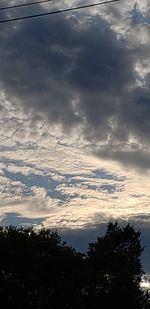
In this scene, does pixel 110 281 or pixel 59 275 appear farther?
pixel 110 281

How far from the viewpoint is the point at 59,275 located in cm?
5494

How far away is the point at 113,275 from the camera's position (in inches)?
2280

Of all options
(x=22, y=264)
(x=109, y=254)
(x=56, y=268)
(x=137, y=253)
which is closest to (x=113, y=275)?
(x=109, y=254)

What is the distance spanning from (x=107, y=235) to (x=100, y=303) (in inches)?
855

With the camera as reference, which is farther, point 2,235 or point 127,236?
point 127,236

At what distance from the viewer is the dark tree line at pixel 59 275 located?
5262cm

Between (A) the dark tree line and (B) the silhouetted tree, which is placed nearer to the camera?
(A) the dark tree line

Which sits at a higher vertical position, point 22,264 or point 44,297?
point 22,264

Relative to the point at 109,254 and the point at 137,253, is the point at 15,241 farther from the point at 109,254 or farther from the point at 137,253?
the point at 137,253

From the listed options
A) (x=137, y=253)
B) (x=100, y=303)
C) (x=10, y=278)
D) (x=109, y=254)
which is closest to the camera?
(x=10, y=278)

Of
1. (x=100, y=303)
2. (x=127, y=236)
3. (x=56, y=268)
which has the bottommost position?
(x=100, y=303)

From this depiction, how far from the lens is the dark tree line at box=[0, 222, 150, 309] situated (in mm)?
52625

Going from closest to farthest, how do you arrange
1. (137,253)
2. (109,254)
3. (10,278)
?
(10,278) → (109,254) → (137,253)

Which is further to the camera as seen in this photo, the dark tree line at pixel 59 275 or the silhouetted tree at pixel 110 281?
the silhouetted tree at pixel 110 281
